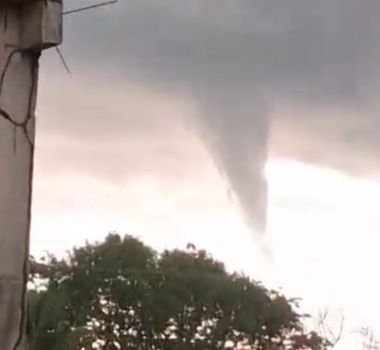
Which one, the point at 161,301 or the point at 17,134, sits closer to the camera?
the point at 17,134

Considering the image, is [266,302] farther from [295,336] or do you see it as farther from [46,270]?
[46,270]

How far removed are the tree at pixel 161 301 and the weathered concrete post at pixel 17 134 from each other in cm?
2686

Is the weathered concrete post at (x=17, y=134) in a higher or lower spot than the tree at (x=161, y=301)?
lower

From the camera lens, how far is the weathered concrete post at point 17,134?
7391 mm

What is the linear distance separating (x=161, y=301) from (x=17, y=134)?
28.3m

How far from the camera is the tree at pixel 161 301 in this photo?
35.2 metres

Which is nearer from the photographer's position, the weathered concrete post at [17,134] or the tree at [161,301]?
the weathered concrete post at [17,134]

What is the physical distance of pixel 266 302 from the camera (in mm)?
36406

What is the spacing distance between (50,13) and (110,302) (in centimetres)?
2818

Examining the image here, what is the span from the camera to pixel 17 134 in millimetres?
7613

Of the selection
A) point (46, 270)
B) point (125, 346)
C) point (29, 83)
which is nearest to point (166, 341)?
point (125, 346)

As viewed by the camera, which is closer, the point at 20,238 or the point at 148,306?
the point at 20,238

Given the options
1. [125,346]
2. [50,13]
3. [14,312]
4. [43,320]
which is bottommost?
[14,312]

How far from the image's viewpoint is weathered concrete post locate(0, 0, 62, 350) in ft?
24.2
